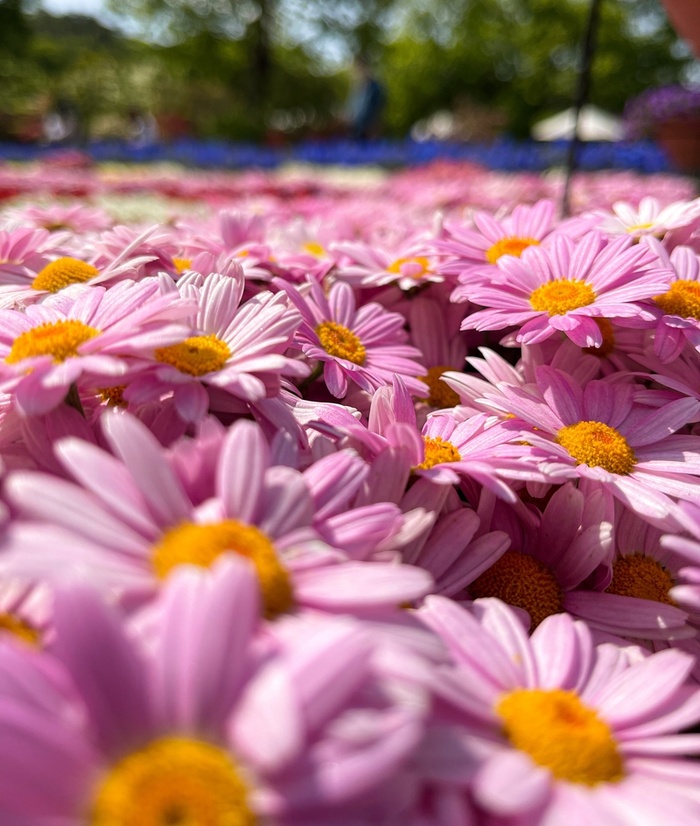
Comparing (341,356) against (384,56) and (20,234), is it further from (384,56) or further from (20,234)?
(384,56)

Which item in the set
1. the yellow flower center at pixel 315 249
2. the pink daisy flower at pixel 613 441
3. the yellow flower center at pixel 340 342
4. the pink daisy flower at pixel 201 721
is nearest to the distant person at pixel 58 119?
the yellow flower center at pixel 315 249

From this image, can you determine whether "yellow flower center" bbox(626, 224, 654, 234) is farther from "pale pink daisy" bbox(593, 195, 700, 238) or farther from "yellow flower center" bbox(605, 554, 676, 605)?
"yellow flower center" bbox(605, 554, 676, 605)

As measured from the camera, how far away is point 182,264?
1.12m

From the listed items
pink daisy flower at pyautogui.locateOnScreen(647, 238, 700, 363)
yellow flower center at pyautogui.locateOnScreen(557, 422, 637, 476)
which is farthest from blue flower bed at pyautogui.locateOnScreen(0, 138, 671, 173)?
yellow flower center at pyautogui.locateOnScreen(557, 422, 637, 476)

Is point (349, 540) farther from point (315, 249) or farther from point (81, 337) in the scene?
point (315, 249)

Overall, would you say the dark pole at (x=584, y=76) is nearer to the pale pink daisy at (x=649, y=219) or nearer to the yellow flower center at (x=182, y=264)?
the pale pink daisy at (x=649, y=219)

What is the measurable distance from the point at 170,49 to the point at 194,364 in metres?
26.0

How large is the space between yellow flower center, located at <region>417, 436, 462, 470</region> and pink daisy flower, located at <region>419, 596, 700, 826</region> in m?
0.17

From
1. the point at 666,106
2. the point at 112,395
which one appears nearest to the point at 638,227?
the point at 112,395

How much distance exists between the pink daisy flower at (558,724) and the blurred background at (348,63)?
65.4 ft

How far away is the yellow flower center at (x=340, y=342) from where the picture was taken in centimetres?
98

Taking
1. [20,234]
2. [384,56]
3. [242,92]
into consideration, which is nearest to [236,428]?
[20,234]

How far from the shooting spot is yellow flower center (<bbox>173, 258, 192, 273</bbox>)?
1.08 metres

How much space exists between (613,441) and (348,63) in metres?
29.2
